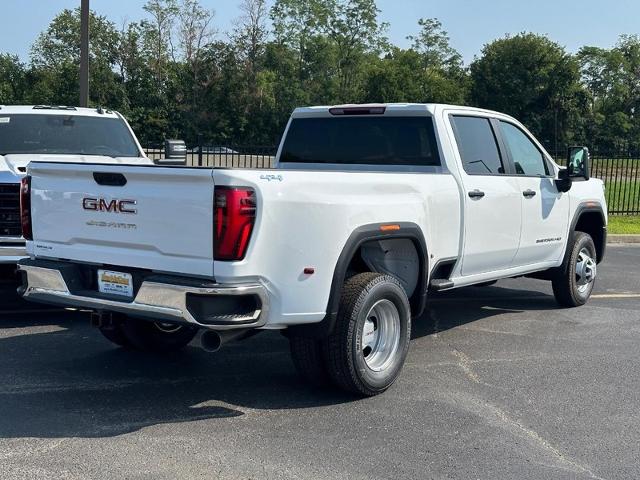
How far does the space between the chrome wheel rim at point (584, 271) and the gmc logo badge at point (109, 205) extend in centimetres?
537

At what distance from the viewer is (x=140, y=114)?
5466cm

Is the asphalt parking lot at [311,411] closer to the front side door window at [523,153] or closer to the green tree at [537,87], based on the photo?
the front side door window at [523,153]

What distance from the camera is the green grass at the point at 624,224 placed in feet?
52.4

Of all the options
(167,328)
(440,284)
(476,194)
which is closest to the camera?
(440,284)

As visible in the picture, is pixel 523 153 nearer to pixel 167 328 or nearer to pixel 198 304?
pixel 167 328

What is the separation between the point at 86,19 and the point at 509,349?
36.8ft

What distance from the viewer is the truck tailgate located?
443cm

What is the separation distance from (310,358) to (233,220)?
4.12ft

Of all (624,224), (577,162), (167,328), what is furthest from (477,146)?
(624,224)

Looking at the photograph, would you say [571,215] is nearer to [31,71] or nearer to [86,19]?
[86,19]

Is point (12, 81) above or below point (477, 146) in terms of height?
above

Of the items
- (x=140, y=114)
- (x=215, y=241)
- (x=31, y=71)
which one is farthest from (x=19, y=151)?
(x=31, y=71)

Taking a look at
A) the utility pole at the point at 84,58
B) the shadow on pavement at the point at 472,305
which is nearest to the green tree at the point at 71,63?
the utility pole at the point at 84,58

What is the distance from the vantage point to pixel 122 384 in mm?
5438
